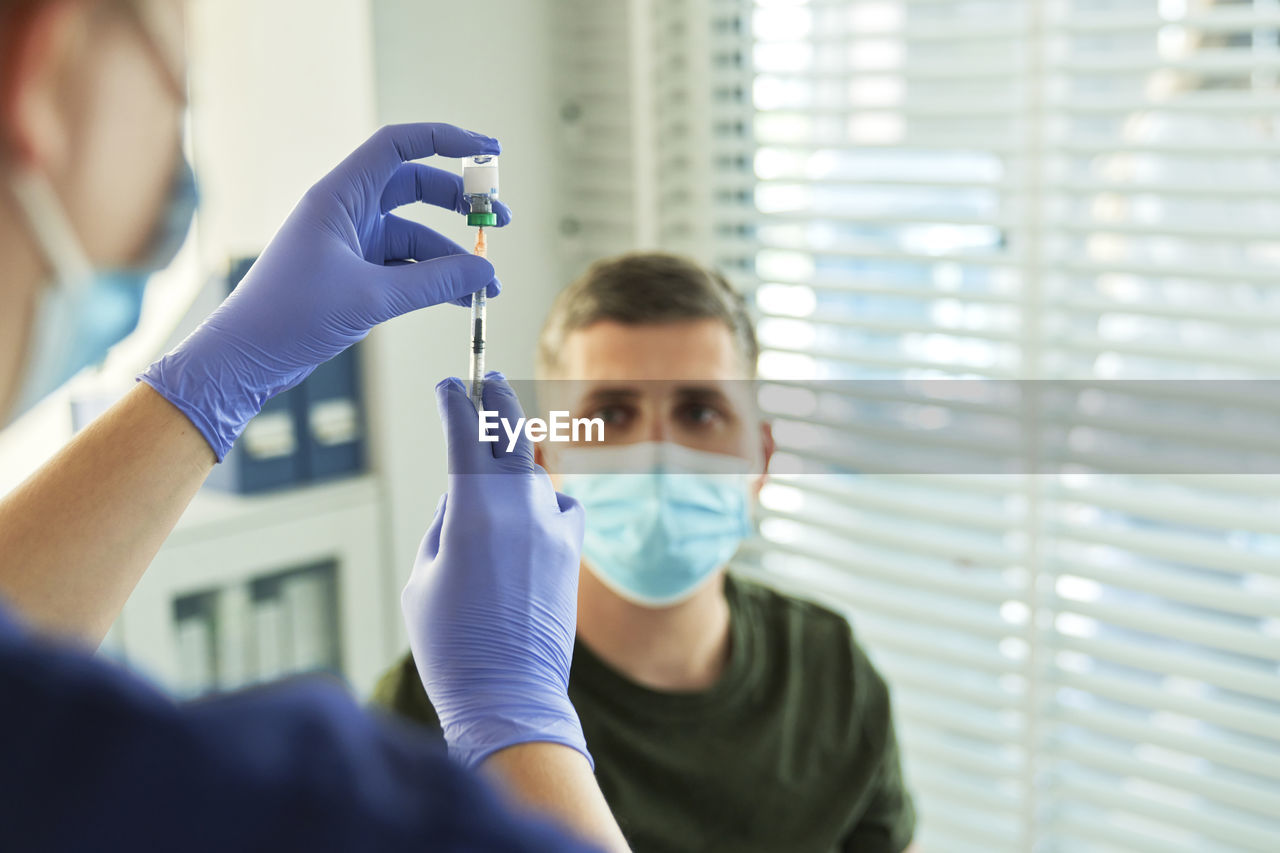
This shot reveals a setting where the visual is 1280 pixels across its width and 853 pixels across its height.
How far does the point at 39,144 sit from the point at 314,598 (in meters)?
0.93

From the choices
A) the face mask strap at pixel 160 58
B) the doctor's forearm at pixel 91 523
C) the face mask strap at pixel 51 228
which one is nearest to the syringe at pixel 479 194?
the doctor's forearm at pixel 91 523

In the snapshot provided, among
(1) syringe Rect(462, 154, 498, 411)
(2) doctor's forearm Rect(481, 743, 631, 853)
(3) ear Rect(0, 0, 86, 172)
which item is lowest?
(2) doctor's forearm Rect(481, 743, 631, 853)

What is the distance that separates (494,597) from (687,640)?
2.23 feet

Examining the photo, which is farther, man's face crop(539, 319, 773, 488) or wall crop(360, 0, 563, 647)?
wall crop(360, 0, 563, 647)

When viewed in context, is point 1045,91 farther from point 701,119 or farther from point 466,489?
point 466,489

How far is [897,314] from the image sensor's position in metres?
2.04

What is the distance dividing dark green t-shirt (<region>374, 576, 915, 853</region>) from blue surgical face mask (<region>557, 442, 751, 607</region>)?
0.38ft

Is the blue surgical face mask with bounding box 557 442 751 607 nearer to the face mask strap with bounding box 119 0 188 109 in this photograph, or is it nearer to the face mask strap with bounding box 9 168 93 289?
the face mask strap with bounding box 9 168 93 289

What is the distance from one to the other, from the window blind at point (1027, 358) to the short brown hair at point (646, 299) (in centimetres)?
50

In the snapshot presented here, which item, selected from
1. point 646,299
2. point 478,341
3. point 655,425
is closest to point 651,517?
point 655,425

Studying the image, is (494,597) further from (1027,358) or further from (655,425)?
(1027,358)

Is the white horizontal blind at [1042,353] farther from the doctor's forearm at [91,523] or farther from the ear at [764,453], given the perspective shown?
the doctor's forearm at [91,523]

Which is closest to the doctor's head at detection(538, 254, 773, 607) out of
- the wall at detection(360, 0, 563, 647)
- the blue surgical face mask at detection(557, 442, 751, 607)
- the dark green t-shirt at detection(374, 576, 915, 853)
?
the blue surgical face mask at detection(557, 442, 751, 607)

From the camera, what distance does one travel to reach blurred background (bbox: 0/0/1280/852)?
5.47ft
